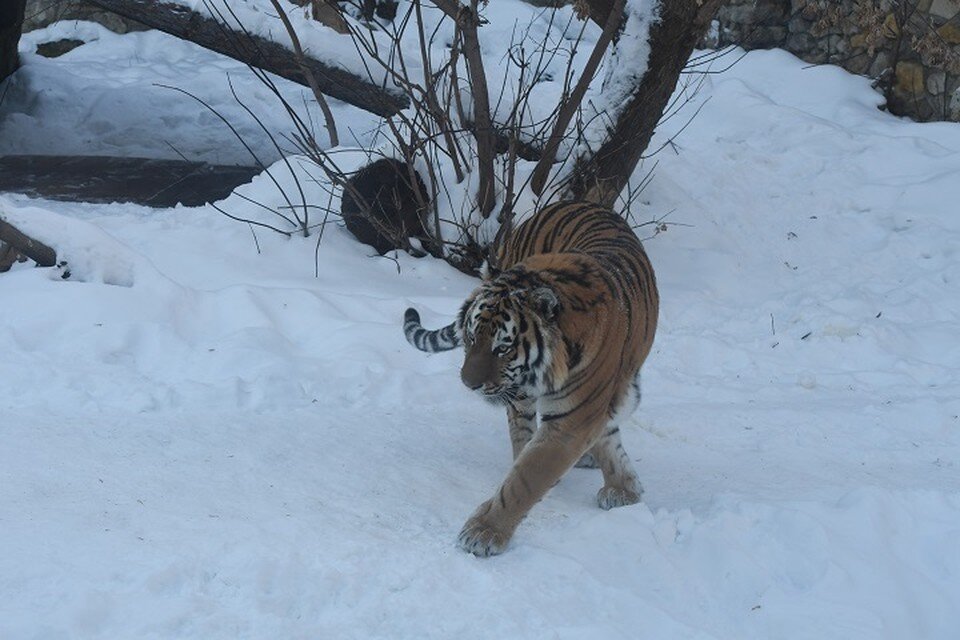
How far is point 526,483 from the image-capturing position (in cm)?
333

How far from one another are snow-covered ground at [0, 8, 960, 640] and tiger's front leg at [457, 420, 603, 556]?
6 centimetres

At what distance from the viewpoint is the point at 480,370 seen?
132 inches

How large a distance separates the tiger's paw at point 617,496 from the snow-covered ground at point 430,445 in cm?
7

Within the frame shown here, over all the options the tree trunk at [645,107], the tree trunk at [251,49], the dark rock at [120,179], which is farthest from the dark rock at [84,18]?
the tree trunk at [645,107]

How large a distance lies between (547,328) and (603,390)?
345 millimetres

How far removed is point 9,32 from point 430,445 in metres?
9.05

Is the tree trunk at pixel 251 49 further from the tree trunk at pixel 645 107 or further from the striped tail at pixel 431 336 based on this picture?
the striped tail at pixel 431 336

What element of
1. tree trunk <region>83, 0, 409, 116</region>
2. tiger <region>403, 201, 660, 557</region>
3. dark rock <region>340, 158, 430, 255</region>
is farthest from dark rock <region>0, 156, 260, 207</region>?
tiger <region>403, 201, 660, 557</region>

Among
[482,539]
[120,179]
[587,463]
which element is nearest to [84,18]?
[120,179]

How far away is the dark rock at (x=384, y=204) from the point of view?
22.3ft

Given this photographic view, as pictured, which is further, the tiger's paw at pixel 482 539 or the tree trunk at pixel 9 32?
the tree trunk at pixel 9 32

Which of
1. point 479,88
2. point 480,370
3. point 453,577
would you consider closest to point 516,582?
point 453,577

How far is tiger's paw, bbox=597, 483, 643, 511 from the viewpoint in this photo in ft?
12.5

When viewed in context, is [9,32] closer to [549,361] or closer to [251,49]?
[251,49]
